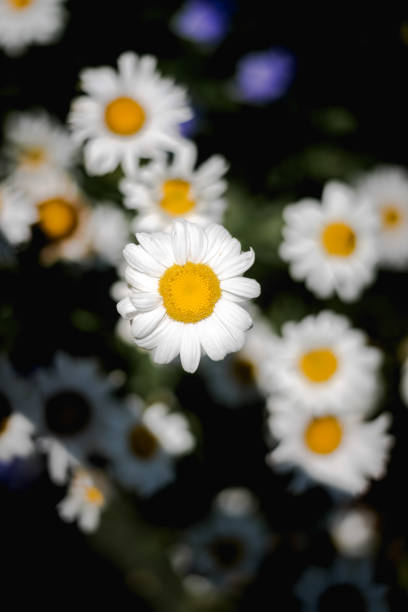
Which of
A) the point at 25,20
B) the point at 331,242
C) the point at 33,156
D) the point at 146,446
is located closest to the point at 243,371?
the point at 146,446

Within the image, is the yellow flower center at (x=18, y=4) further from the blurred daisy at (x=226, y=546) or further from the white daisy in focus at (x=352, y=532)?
the white daisy in focus at (x=352, y=532)

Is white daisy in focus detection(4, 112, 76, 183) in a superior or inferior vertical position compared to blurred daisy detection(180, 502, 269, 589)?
superior

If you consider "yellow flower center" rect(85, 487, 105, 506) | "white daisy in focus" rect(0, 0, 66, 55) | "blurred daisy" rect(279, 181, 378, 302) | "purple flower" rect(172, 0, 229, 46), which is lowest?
"yellow flower center" rect(85, 487, 105, 506)

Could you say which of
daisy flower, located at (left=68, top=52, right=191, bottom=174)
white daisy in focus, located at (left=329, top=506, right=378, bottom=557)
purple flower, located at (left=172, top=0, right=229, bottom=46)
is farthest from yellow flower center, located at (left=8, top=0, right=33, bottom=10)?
white daisy in focus, located at (left=329, top=506, right=378, bottom=557)

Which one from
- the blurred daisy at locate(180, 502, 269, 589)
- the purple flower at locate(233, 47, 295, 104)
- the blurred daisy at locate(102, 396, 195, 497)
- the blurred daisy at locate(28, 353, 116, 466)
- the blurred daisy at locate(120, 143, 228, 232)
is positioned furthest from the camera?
the purple flower at locate(233, 47, 295, 104)

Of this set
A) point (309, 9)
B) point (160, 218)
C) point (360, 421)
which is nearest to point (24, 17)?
point (160, 218)

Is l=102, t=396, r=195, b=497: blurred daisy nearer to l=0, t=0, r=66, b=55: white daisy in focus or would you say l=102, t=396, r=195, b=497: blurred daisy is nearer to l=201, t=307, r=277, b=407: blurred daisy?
l=201, t=307, r=277, b=407: blurred daisy
